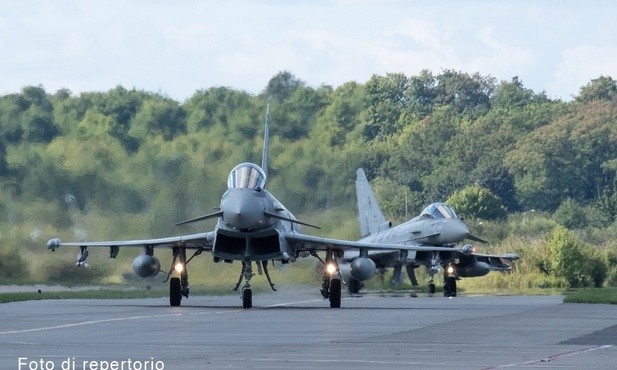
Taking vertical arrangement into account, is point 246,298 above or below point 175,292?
below

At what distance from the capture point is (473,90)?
122m

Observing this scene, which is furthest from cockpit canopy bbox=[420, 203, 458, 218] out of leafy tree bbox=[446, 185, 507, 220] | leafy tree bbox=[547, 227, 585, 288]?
leafy tree bbox=[446, 185, 507, 220]

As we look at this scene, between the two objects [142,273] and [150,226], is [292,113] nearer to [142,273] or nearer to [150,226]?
[150,226]

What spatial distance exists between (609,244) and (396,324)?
37.4m

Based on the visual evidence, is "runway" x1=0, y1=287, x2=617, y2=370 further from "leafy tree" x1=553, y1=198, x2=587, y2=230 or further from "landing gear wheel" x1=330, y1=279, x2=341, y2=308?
"leafy tree" x1=553, y1=198, x2=587, y2=230

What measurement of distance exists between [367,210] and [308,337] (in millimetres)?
26259

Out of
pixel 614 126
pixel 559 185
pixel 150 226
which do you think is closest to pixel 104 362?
pixel 150 226

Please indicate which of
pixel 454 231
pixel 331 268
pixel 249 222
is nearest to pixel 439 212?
pixel 454 231

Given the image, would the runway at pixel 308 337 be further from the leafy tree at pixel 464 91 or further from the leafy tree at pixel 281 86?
the leafy tree at pixel 464 91

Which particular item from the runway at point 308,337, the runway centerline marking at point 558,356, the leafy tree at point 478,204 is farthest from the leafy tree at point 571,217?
the runway centerline marking at point 558,356

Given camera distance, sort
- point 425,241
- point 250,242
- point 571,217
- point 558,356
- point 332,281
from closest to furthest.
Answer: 1. point 558,356
2. point 250,242
3. point 332,281
4. point 425,241
5. point 571,217

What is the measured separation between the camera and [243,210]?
26281 millimetres

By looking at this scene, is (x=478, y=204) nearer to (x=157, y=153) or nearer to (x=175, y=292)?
(x=157, y=153)

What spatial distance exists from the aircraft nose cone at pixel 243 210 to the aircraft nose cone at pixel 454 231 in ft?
46.5
